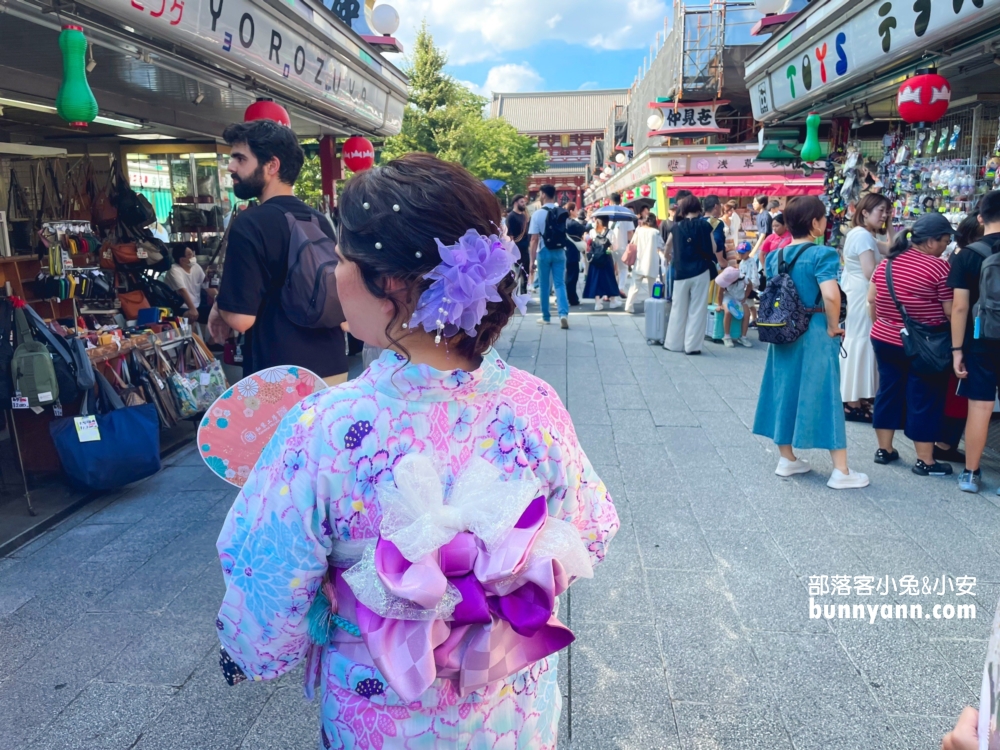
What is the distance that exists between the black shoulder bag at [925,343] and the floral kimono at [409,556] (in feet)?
12.2

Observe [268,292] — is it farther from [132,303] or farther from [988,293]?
[132,303]

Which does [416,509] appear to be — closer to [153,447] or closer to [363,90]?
[153,447]

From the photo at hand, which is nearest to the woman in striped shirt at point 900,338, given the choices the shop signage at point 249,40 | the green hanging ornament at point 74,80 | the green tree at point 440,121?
the shop signage at point 249,40

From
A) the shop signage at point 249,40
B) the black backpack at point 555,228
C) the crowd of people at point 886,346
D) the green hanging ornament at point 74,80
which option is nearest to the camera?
the green hanging ornament at point 74,80

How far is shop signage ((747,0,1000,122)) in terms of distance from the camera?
4.16m

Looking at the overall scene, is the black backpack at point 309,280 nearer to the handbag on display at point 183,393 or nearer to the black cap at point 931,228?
the handbag on display at point 183,393

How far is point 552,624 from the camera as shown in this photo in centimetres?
114

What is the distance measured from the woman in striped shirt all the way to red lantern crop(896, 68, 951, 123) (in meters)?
0.90

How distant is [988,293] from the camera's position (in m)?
3.79

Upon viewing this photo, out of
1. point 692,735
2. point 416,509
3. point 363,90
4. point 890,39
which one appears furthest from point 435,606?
point 363,90

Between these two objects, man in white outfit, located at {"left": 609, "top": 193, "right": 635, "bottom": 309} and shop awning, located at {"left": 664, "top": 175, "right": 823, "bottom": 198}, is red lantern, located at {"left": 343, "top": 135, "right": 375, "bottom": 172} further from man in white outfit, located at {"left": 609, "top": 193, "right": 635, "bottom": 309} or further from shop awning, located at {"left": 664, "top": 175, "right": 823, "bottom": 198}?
shop awning, located at {"left": 664, "top": 175, "right": 823, "bottom": 198}

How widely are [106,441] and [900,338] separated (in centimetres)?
451

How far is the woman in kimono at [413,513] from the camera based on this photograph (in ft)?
3.53

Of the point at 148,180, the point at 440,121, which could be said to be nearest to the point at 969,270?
the point at 148,180
